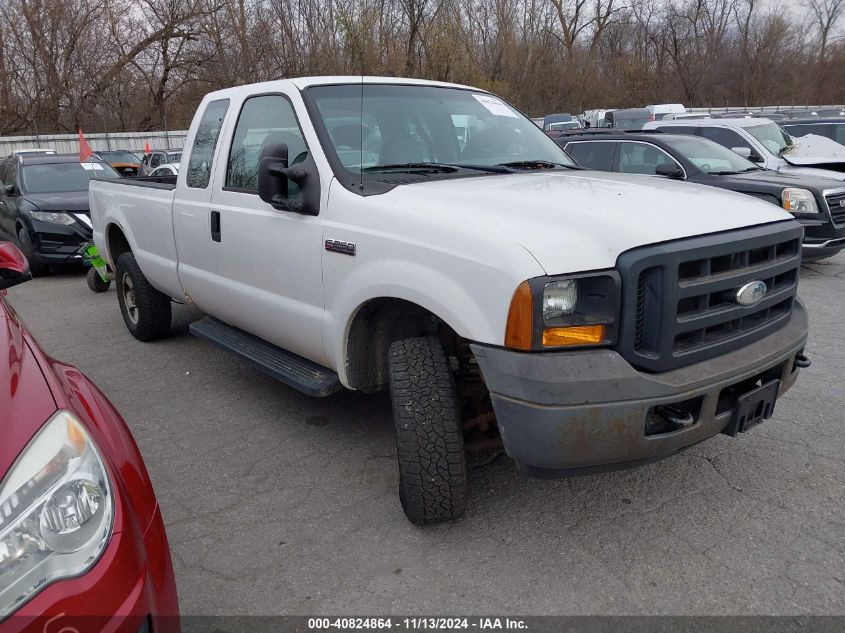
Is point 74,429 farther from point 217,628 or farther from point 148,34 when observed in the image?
point 148,34

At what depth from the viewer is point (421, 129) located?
3824 millimetres

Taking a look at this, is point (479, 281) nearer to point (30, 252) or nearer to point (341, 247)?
point (341, 247)

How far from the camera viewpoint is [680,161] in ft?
28.5

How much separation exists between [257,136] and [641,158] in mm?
6472

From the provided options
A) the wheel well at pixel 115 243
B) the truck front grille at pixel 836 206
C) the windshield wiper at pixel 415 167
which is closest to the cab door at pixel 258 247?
the windshield wiper at pixel 415 167

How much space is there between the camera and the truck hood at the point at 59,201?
9.45 metres

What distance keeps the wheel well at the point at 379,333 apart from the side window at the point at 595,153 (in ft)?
21.6

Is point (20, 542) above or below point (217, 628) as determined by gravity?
above

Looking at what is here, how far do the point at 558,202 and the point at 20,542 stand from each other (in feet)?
7.22

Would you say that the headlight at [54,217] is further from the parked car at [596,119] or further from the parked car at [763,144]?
the parked car at [596,119]

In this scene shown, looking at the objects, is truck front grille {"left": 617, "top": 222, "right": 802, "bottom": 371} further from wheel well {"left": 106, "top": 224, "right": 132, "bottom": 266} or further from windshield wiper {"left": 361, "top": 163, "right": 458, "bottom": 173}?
wheel well {"left": 106, "top": 224, "right": 132, "bottom": 266}

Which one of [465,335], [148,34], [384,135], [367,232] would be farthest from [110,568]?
[148,34]

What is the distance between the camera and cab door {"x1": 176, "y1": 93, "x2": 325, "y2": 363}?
11.5 feet

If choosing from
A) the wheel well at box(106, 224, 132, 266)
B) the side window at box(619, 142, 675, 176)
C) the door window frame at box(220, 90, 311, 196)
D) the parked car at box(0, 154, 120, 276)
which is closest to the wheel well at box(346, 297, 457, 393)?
the door window frame at box(220, 90, 311, 196)
